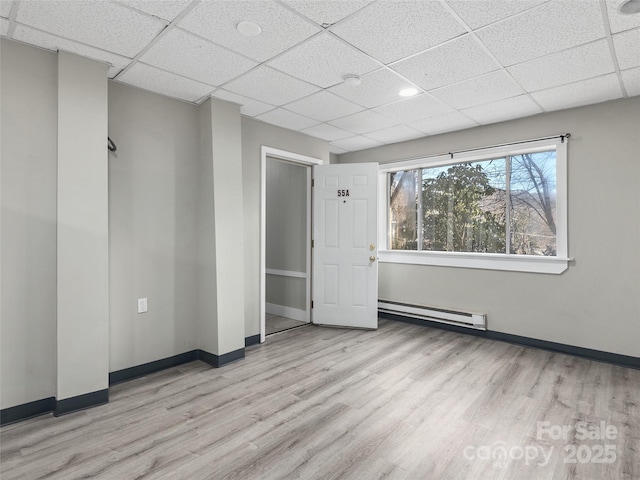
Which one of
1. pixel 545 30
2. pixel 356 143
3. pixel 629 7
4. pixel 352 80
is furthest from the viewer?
pixel 356 143

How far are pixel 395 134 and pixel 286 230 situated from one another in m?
2.04

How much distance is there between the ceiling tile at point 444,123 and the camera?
3.72m

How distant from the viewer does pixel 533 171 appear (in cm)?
384

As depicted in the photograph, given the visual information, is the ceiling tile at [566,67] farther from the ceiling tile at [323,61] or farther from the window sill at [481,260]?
the window sill at [481,260]

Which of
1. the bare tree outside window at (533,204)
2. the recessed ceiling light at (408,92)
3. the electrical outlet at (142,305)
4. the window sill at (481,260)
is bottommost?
the electrical outlet at (142,305)

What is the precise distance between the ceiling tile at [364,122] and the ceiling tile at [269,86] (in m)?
0.79

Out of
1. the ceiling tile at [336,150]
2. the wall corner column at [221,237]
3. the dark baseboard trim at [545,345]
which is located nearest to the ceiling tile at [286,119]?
the wall corner column at [221,237]

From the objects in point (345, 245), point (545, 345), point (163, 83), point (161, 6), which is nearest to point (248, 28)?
point (161, 6)

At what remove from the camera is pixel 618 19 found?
1.97m

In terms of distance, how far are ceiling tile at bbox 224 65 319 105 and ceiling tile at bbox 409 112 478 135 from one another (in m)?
1.55

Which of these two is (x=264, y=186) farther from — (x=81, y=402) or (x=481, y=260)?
(x=481, y=260)

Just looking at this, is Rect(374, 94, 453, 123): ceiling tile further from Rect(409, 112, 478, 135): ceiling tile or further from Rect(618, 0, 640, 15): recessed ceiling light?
Rect(618, 0, 640, 15): recessed ceiling light

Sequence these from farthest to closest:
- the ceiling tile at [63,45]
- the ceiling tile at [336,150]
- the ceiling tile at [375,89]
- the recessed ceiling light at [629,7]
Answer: the ceiling tile at [336,150] → the ceiling tile at [375,89] → the ceiling tile at [63,45] → the recessed ceiling light at [629,7]

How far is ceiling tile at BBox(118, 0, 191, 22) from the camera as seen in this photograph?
5.98 ft
